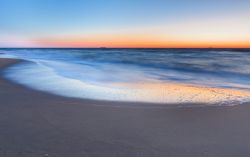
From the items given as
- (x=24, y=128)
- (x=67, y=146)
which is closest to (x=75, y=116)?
(x=24, y=128)

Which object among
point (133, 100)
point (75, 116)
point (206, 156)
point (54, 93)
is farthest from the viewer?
point (54, 93)

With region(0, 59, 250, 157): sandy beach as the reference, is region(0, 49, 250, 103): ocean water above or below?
above

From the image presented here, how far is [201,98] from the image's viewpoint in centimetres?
601

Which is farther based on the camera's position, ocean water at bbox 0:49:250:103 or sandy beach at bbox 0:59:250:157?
ocean water at bbox 0:49:250:103

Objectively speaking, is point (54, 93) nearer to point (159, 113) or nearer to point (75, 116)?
point (75, 116)

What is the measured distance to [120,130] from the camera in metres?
3.60

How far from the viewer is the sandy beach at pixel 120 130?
2908 mm

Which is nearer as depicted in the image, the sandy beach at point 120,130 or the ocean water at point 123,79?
the sandy beach at point 120,130

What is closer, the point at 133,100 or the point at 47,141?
the point at 47,141

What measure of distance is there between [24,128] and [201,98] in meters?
4.34

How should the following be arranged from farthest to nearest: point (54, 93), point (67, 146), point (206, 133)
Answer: point (54, 93) < point (206, 133) < point (67, 146)

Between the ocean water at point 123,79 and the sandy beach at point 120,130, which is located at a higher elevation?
the ocean water at point 123,79

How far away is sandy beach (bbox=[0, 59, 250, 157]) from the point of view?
9.54 ft

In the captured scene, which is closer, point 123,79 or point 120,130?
point 120,130
